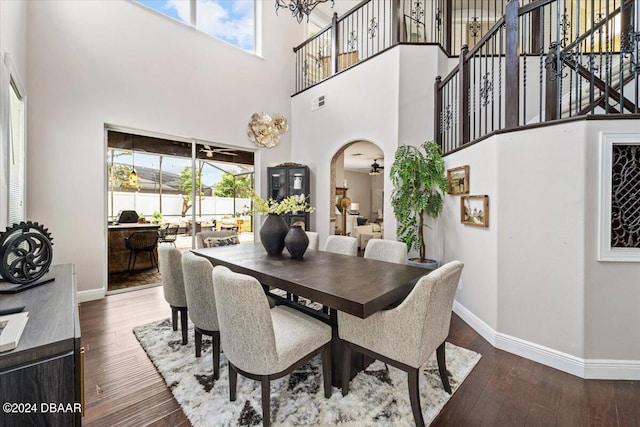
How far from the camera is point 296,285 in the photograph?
1831 millimetres

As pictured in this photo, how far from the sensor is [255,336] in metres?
1.52

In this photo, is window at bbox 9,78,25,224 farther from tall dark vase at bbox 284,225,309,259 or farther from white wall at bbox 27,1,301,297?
tall dark vase at bbox 284,225,309,259

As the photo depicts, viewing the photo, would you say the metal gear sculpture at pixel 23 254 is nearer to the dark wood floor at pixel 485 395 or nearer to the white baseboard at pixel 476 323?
the dark wood floor at pixel 485 395

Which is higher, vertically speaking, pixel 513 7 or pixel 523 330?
pixel 513 7

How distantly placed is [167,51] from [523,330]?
5.63 meters

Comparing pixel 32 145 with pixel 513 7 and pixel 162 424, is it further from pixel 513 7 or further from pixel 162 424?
pixel 513 7

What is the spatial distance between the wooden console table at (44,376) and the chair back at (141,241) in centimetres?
357

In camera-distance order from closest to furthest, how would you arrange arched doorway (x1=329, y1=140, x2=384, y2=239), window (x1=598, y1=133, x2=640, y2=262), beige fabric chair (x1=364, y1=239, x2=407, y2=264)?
window (x1=598, y1=133, x2=640, y2=262)
beige fabric chair (x1=364, y1=239, x2=407, y2=264)
arched doorway (x1=329, y1=140, x2=384, y2=239)

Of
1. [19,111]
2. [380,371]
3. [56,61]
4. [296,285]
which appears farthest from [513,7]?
[56,61]

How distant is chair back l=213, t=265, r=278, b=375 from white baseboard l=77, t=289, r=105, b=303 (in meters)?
3.21

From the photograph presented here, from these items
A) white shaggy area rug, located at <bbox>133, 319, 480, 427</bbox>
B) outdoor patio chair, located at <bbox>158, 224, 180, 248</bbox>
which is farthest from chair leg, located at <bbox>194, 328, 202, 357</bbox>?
outdoor patio chair, located at <bbox>158, 224, 180, 248</bbox>

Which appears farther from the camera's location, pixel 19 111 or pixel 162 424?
pixel 19 111

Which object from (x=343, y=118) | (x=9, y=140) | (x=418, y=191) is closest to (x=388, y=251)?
(x=418, y=191)

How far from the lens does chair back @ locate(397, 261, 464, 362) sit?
1545 mm
